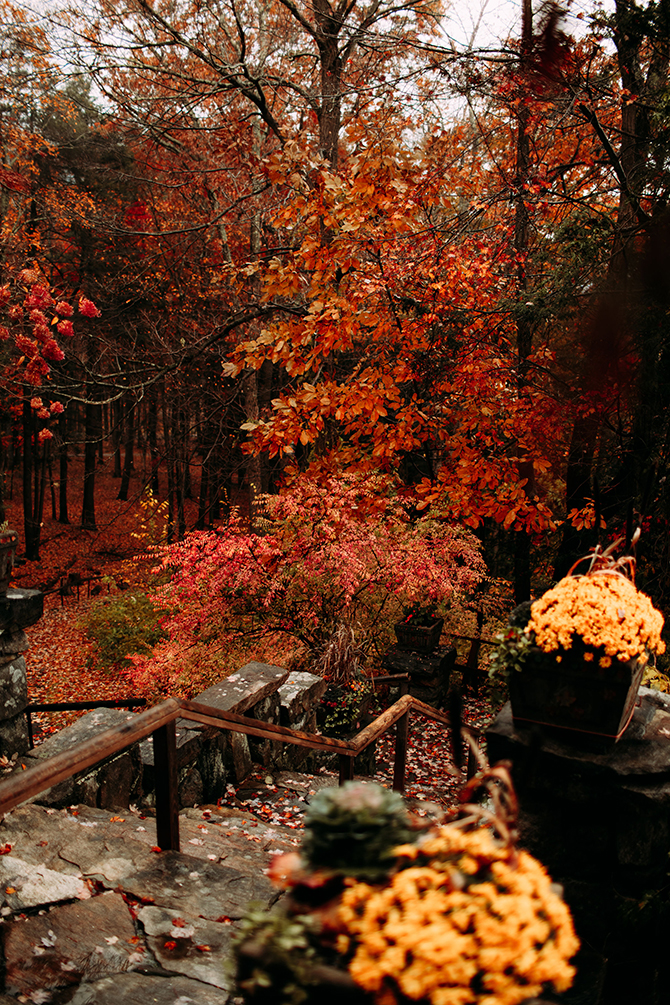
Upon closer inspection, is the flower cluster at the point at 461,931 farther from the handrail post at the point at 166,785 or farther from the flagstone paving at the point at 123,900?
the handrail post at the point at 166,785

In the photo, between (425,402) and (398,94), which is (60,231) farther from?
(425,402)

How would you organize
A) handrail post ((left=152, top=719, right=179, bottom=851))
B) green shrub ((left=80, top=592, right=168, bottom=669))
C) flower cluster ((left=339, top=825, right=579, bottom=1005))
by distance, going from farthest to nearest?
green shrub ((left=80, top=592, right=168, bottom=669)) < handrail post ((left=152, top=719, right=179, bottom=851)) < flower cluster ((left=339, top=825, right=579, bottom=1005))

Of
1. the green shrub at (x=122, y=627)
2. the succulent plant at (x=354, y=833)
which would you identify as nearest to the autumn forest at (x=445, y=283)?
the green shrub at (x=122, y=627)

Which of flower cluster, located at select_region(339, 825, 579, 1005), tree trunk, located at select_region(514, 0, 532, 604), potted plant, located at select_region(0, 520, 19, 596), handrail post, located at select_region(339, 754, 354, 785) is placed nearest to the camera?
flower cluster, located at select_region(339, 825, 579, 1005)

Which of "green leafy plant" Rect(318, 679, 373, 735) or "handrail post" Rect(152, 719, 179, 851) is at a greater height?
"handrail post" Rect(152, 719, 179, 851)

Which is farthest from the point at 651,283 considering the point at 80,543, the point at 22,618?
the point at 80,543

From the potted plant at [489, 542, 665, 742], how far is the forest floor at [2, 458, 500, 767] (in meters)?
4.31

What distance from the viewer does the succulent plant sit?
1360mm

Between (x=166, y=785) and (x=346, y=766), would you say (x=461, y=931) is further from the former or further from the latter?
(x=346, y=766)

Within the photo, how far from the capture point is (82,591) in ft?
54.6

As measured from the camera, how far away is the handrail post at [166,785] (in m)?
3.05

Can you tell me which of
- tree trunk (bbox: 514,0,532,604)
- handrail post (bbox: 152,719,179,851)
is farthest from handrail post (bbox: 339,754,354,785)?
tree trunk (bbox: 514,0,532,604)

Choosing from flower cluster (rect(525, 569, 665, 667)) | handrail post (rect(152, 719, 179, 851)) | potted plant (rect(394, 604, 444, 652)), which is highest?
flower cluster (rect(525, 569, 665, 667))

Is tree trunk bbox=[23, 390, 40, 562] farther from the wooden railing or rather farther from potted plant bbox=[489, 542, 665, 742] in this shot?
potted plant bbox=[489, 542, 665, 742]
